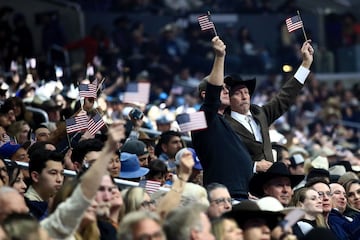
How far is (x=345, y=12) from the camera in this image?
39.0 m

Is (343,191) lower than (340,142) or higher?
higher

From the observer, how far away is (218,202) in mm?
11117

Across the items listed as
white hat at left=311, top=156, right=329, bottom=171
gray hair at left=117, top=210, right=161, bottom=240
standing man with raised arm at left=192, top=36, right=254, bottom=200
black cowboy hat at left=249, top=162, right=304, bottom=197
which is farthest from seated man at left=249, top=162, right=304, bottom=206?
white hat at left=311, top=156, right=329, bottom=171

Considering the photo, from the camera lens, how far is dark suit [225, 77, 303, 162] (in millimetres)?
13117

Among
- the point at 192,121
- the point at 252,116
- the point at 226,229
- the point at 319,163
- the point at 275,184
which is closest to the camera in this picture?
the point at 226,229

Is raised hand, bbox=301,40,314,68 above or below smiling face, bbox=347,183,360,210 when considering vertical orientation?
above

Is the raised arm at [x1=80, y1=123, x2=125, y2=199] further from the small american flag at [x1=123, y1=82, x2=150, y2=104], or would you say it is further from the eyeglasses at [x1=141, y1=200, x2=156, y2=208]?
the small american flag at [x1=123, y1=82, x2=150, y2=104]

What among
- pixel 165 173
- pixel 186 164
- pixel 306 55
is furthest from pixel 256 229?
pixel 306 55

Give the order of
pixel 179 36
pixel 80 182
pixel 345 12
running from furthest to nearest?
1. pixel 345 12
2. pixel 179 36
3. pixel 80 182

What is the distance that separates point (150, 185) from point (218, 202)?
1428mm

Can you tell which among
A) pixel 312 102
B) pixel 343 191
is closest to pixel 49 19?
pixel 312 102

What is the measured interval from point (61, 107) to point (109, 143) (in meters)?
8.19

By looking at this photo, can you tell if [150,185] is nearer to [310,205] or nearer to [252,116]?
[252,116]

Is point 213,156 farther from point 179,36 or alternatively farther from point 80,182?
point 179,36
